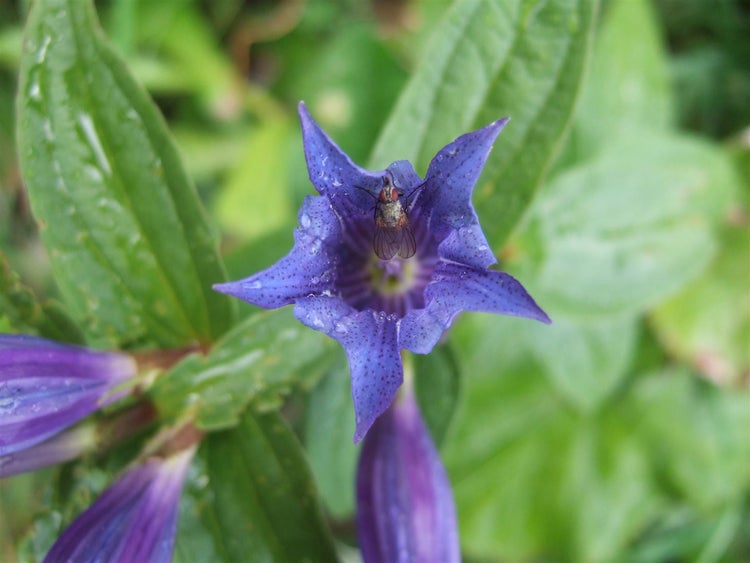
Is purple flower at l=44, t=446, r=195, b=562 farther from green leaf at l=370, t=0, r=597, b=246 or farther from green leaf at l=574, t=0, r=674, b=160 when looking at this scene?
green leaf at l=574, t=0, r=674, b=160

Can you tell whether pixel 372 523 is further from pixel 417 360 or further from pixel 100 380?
pixel 100 380

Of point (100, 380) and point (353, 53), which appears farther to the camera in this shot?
point (353, 53)

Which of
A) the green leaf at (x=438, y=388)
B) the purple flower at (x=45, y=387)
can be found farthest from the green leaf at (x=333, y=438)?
the purple flower at (x=45, y=387)

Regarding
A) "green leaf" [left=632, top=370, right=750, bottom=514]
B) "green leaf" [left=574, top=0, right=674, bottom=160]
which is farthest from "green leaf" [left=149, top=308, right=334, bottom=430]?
"green leaf" [left=632, top=370, right=750, bottom=514]

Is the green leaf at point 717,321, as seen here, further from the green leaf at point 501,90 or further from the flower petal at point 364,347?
the flower petal at point 364,347

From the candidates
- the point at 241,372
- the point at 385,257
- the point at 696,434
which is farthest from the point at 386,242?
the point at 696,434

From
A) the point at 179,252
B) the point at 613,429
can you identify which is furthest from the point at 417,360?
the point at 613,429

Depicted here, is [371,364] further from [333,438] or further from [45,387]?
[333,438]
